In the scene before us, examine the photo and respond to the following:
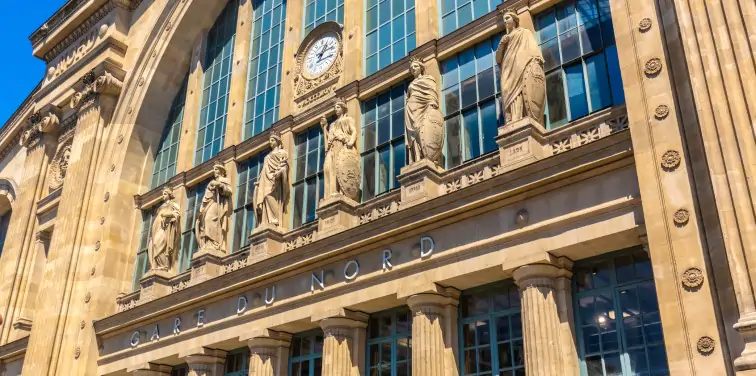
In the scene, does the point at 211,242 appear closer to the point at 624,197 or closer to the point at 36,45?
the point at 624,197

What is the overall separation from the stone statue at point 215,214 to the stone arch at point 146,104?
5.73 m

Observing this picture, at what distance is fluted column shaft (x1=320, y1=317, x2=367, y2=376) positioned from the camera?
63.1 feet

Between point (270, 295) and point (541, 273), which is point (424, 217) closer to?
point (541, 273)

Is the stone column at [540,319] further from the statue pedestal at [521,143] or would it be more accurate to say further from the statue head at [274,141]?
the statue head at [274,141]

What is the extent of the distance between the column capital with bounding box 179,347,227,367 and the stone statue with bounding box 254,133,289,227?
419cm

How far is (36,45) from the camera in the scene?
38.5 m

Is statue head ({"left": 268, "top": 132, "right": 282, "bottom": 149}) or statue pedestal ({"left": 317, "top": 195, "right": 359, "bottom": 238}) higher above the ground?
statue head ({"left": 268, "top": 132, "right": 282, "bottom": 149})

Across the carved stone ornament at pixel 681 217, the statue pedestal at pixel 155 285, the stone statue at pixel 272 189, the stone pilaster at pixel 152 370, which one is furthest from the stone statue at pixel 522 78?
the stone pilaster at pixel 152 370

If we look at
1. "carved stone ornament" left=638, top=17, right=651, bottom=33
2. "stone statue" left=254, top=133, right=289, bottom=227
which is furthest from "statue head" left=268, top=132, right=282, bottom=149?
"carved stone ornament" left=638, top=17, right=651, bottom=33

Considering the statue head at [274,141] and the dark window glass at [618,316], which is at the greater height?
the statue head at [274,141]

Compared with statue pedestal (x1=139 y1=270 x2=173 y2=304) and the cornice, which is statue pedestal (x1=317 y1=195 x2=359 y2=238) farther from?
statue pedestal (x1=139 y1=270 x2=173 y2=304)

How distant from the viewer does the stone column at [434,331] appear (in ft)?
55.8

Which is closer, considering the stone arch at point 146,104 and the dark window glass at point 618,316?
the dark window glass at point 618,316

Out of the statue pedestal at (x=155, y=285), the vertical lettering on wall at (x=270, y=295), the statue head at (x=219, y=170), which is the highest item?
the statue head at (x=219, y=170)
